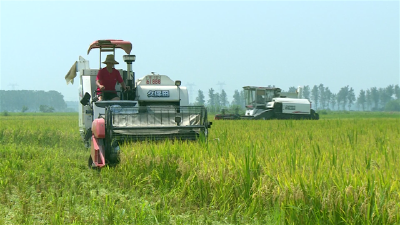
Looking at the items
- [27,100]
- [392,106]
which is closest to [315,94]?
[392,106]

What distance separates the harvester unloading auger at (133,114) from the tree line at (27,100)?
604 feet

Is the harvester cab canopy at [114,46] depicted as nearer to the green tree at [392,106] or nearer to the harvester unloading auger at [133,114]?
the harvester unloading auger at [133,114]

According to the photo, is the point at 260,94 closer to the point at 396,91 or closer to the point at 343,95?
the point at 343,95

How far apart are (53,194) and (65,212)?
2.84 ft

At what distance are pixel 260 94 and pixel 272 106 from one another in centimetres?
206

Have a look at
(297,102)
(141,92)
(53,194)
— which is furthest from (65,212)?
(297,102)

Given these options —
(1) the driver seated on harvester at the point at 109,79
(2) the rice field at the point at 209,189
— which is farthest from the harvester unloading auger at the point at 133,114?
(2) the rice field at the point at 209,189

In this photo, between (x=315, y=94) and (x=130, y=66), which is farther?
(x=315, y=94)

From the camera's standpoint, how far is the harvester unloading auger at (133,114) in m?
7.61

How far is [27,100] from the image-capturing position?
634 ft

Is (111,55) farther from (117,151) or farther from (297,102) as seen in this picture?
(297,102)

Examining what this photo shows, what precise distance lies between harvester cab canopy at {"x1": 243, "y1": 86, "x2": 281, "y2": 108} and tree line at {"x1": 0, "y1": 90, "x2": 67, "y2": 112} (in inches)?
6571

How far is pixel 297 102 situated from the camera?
28.9m

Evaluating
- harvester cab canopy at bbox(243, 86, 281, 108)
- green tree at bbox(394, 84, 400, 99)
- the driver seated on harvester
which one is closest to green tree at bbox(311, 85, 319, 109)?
green tree at bbox(394, 84, 400, 99)
